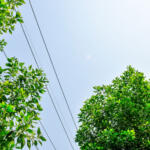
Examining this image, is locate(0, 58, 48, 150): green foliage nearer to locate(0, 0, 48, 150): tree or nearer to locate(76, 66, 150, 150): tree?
locate(0, 0, 48, 150): tree

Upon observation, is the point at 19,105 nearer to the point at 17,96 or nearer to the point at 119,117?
the point at 17,96

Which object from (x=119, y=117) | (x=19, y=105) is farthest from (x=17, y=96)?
(x=119, y=117)

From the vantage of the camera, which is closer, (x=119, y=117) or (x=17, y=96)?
(x=17, y=96)

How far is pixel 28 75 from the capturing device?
5.32m

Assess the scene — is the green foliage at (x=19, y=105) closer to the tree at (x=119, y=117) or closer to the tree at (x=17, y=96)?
the tree at (x=17, y=96)

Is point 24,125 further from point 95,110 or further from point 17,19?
point 95,110

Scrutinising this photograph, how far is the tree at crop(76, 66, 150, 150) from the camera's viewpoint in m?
7.25

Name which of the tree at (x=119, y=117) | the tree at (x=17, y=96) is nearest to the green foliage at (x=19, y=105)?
the tree at (x=17, y=96)

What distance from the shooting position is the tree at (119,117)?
7.25 metres

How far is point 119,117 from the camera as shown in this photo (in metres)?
8.24

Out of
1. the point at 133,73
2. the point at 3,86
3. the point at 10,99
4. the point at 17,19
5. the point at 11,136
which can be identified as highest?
the point at 133,73

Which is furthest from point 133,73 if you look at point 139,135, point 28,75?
point 28,75

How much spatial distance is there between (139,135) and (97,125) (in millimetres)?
2332


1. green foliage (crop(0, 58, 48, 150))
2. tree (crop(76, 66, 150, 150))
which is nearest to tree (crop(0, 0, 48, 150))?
green foliage (crop(0, 58, 48, 150))
